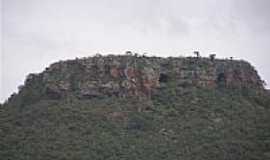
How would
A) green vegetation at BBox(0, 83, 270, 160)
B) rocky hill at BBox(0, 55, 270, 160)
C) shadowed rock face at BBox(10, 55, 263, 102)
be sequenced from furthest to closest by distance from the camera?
shadowed rock face at BBox(10, 55, 263, 102)
rocky hill at BBox(0, 55, 270, 160)
green vegetation at BBox(0, 83, 270, 160)

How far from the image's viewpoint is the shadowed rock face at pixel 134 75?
65938 millimetres

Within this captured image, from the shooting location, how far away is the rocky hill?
187 ft

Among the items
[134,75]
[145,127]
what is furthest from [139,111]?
[134,75]

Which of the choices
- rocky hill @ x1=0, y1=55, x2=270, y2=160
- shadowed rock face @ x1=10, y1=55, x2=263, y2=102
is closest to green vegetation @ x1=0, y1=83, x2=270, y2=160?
rocky hill @ x1=0, y1=55, x2=270, y2=160

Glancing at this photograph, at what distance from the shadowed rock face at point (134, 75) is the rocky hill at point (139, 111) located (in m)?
0.09

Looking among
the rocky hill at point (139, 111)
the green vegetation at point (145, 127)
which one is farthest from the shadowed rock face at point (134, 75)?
the green vegetation at point (145, 127)

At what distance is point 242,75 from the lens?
70125 mm

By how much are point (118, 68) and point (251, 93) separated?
1349 centimetres

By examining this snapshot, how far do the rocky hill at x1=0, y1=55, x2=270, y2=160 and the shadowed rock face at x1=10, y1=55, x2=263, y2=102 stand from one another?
0.31 ft

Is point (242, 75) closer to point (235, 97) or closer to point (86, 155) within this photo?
point (235, 97)

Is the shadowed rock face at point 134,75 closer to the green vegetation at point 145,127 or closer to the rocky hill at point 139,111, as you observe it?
the rocky hill at point 139,111

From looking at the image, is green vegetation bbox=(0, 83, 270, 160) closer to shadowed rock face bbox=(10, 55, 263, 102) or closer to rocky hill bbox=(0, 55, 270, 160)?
rocky hill bbox=(0, 55, 270, 160)

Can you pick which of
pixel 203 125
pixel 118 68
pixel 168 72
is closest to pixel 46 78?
pixel 118 68

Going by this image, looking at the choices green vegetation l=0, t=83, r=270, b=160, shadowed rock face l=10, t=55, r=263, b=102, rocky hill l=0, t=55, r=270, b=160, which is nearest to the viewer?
green vegetation l=0, t=83, r=270, b=160
